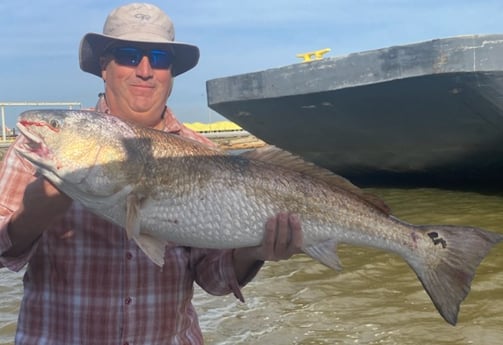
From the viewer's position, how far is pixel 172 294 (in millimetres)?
2889

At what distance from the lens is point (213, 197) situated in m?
2.70

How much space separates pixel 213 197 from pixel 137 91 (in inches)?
25.8

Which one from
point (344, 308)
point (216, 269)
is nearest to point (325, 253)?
point (216, 269)

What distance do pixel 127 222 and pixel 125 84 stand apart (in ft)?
2.63

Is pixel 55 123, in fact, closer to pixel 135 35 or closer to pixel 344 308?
pixel 135 35

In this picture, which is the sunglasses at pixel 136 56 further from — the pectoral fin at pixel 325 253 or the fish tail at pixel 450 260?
the fish tail at pixel 450 260

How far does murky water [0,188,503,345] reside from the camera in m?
4.87

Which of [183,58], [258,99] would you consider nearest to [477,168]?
[258,99]

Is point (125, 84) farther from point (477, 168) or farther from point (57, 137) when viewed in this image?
point (477, 168)

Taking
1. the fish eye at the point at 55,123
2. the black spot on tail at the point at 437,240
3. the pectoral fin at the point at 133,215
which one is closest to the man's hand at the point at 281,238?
the pectoral fin at the point at 133,215

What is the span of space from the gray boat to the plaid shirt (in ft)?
23.6

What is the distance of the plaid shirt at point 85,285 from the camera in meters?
2.70

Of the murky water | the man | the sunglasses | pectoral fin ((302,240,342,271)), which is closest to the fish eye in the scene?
the man

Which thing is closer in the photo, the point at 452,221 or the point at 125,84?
the point at 125,84
